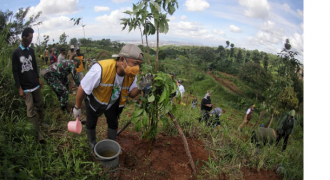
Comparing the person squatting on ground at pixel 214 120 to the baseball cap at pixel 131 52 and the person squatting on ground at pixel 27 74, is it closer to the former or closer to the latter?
A: the baseball cap at pixel 131 52

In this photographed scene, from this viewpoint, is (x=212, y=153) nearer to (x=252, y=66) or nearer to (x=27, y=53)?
(x=27, y=53)

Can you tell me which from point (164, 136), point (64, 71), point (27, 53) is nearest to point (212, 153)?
point (164, 136)

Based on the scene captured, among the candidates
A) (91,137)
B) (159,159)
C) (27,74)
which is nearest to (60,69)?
(27,74)

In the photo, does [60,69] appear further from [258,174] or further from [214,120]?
[258,174]

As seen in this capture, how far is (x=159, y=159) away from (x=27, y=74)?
222cm

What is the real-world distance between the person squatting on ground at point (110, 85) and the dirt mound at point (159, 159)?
0.53m

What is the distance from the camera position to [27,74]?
8.59 feet

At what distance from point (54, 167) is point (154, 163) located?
3.78ft

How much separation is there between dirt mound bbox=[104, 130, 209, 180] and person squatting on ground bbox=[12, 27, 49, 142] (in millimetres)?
1225

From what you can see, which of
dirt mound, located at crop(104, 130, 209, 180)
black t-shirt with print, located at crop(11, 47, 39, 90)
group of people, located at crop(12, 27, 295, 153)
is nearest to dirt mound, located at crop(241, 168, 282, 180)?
dirt mound, located at crop(104, 130, 209, 180)

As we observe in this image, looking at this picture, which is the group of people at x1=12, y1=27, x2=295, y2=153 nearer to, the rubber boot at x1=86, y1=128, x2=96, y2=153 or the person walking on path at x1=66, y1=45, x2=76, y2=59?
the rubber boot at x1=86, y1=128, x2=96, y2=153

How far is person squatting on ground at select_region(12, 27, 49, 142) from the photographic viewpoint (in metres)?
2.50

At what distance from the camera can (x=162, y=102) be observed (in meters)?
2.17

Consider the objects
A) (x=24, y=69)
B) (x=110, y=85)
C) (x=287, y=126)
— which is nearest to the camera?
(x=110, y=85)
